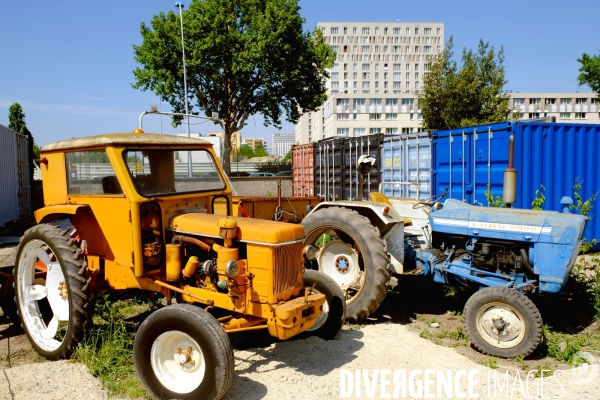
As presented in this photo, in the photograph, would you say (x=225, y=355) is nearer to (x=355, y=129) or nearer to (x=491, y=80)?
(x=491, y=80)

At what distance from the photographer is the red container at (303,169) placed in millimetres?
14711

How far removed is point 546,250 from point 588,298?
1.42 metres

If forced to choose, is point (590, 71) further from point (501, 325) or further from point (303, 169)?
point (501, 325)

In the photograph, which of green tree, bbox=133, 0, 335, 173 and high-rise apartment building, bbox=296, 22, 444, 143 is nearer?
green tree, bbox=133, 0, 335, 173

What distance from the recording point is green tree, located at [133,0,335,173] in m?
21.4

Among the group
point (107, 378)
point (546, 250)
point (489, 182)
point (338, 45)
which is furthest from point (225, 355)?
point (338, 45)

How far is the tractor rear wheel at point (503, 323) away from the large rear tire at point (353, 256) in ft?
2.98

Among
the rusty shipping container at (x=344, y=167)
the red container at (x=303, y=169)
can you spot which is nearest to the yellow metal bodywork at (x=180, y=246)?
the rusty shipping container at (x=344, y=167)

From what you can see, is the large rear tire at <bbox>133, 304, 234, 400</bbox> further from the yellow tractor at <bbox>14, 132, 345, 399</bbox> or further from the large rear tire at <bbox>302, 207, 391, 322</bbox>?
the large rear tire at <bbox>302, 207, 391, 322</bbox>

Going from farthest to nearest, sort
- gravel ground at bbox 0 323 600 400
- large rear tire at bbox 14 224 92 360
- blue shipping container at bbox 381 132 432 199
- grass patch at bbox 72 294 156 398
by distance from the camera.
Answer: blue shipping container at bbox 381 132 432 199, large rear tire at bbox 14 224 92 360, grass patch at bbox 72 294 156 398, gravel ground at bbox 0 323 600 400

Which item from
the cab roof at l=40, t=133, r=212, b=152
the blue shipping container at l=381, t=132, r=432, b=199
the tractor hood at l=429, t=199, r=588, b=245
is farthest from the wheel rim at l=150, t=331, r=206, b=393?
the blue shipping container at l=381, t=132, r=432, b=199

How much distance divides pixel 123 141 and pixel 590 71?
2884 centimetres

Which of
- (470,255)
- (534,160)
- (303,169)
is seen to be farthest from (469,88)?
(470,255)

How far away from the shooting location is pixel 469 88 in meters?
18.0
